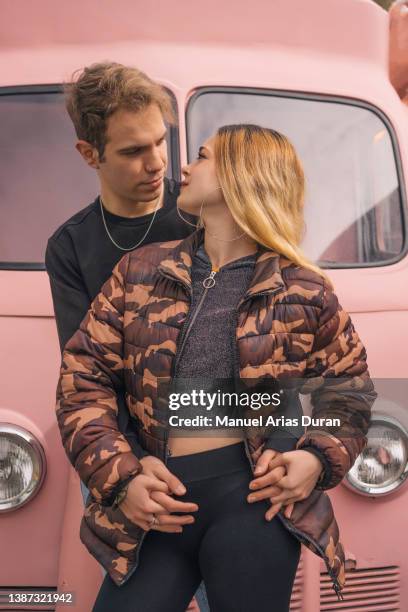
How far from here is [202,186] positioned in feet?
5.35

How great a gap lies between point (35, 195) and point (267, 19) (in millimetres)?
1021

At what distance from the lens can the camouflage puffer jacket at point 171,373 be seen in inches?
59.5

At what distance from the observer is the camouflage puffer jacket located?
1512 mm

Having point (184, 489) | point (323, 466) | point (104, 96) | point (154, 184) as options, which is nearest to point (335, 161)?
point (154, 184)

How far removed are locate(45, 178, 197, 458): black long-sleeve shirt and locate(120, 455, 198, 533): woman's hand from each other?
0.58 meters

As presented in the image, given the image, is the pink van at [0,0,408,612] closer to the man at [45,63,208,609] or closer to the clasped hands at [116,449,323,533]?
the man at [45,63,208,609]

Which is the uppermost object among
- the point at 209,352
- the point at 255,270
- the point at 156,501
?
the point at 255,270

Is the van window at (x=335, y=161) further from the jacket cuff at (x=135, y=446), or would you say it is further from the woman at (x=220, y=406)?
the jacket cuff at (x=135, y=446)

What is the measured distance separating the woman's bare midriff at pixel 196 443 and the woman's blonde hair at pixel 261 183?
377 mm

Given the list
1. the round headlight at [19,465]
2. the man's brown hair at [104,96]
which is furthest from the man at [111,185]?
the round headlight at [19,465]

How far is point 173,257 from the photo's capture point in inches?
64.8

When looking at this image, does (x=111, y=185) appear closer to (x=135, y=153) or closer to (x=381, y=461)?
(x=135, y=153)

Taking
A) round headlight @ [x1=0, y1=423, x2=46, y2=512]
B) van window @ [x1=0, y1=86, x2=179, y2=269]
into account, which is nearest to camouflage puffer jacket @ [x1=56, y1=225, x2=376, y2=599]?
round headlight @ [x1=0, y1=423, x2=46, y2=512]

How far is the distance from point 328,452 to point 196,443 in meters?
0.25
